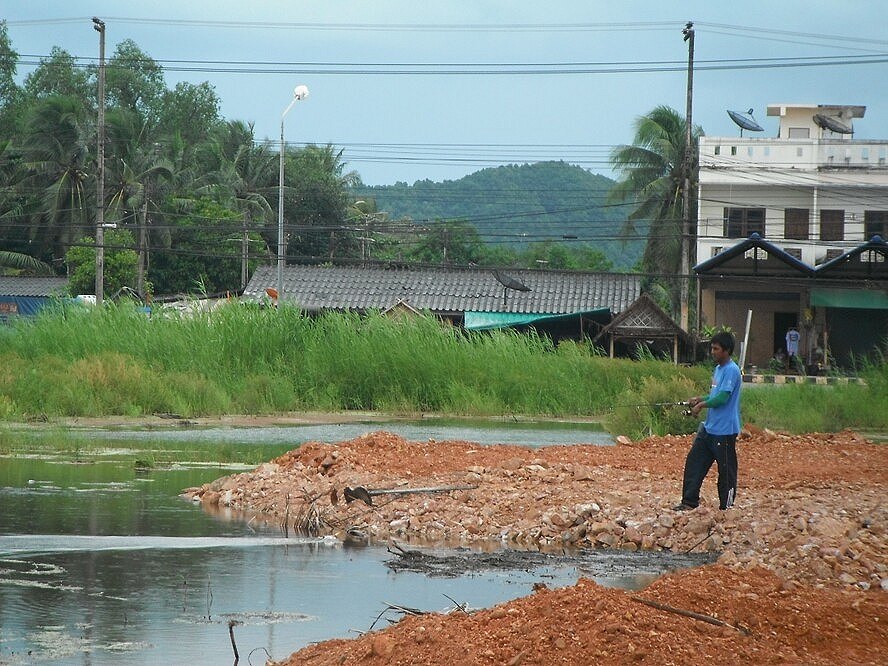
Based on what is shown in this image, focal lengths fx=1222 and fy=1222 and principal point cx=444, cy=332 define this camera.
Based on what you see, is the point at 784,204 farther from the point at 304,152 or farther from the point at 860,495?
the point at 860,495

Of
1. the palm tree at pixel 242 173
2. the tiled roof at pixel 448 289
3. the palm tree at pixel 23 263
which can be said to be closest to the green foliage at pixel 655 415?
the tiled roof at pixel 448 289

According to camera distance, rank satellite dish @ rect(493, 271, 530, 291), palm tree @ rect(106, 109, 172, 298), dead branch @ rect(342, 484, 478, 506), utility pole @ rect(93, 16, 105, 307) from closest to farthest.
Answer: dead branch @ rect(342, 484, 478, 506) < utility pole @ rect(93, 16, 105, 307) < satellite dish @ rect(493, 271, 530, 291) < palm tree @ rect(106, 109, 172, 298)

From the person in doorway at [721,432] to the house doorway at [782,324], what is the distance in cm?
3289

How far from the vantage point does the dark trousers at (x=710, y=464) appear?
38.5 ft

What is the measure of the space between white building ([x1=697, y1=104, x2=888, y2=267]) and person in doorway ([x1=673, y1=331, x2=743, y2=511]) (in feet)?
120

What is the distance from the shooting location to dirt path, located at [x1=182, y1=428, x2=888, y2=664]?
618cm

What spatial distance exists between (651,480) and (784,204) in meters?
36.8

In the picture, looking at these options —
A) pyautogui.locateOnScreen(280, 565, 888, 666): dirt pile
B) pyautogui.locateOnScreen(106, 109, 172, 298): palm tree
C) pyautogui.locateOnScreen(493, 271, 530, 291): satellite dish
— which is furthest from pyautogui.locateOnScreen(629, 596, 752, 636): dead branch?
pyautogui.locateOnScreen(106, 109, 172, 298): palm tree

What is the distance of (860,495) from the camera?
13266 millimetres

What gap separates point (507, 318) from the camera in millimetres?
40906

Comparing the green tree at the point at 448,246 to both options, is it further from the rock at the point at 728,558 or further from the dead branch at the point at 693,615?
the dead branch at the point at 693,615

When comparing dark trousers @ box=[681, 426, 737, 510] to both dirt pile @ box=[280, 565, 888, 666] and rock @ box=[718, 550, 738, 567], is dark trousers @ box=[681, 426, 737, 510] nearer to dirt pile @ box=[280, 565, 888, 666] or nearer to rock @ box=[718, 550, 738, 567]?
rock @ box=[718, 550, 738, 567]

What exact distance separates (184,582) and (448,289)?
33.7 m

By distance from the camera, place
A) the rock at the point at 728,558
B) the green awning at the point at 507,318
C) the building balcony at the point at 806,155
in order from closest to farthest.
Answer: the rock at the point at 728,558 → the green awning at the point at 507,318 → the building balcony at the point at 806,155
